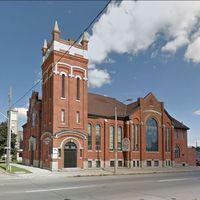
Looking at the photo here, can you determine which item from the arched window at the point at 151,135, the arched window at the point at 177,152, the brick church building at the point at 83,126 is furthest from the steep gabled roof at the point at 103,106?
the arched window at the point at 177,152

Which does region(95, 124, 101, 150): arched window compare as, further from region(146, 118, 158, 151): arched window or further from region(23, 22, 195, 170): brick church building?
region(146, 118, 158, 151): arched window

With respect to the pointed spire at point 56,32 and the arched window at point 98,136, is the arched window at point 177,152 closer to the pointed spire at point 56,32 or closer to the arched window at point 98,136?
the arched window at point 98,136

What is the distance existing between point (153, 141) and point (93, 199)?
109ft

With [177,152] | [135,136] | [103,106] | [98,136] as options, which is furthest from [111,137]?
[177,152]

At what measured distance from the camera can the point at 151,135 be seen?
4503 centimetres

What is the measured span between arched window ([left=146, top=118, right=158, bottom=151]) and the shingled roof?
316cm

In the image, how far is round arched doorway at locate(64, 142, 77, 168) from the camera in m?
35.0

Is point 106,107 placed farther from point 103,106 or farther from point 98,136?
point 98,136

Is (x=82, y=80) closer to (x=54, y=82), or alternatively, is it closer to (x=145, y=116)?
(x=54, y=82)

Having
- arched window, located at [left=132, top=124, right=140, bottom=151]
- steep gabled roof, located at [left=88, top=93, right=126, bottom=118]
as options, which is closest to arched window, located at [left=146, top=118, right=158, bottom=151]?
arched window, located at [left=132, top=124, right=140, bottom=151]

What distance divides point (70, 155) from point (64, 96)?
6.84 meters

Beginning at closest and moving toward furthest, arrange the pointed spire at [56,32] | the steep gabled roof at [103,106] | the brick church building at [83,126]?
1. the brick church building at [83,126]
2. the pointed spire at [56,32]
3. the steep gabled roof at [103,106]

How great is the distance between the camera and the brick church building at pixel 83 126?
116 feet

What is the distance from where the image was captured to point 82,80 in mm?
37812
